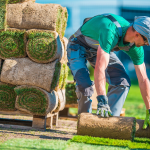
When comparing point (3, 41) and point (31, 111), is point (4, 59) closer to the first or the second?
point (3, 41)

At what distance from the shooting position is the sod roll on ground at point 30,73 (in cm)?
337

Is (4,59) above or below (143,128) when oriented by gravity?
above

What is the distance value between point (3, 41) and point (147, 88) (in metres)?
2.11

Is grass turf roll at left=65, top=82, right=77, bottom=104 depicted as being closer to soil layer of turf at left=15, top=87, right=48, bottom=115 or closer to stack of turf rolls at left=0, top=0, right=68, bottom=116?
stack of turf rolls at left=0, top=0, right=68, bottom=116

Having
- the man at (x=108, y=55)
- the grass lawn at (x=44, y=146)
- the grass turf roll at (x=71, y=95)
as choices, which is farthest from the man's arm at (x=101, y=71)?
the grass turf roll at (x=71, y=95)

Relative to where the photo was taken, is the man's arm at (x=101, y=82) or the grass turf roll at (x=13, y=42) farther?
the grass turf roll at (x=13, y=42)

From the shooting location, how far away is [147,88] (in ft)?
9.86

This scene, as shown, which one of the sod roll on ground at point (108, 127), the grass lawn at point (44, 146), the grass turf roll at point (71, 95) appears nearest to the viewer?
the grass lawn at point (44, 146)

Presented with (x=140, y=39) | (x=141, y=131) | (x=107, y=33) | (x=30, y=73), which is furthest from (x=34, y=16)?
(x=141, y=131)

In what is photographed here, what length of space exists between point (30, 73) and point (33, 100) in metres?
0.38

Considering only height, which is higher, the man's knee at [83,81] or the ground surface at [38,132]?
the man's knee at [83,81]

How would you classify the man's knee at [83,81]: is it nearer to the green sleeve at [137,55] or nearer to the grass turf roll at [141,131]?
the green sleeve at [137,55]

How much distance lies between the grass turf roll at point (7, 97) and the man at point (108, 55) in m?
0.97

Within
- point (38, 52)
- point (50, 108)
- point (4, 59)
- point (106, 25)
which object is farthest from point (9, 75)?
point (106, 25)
